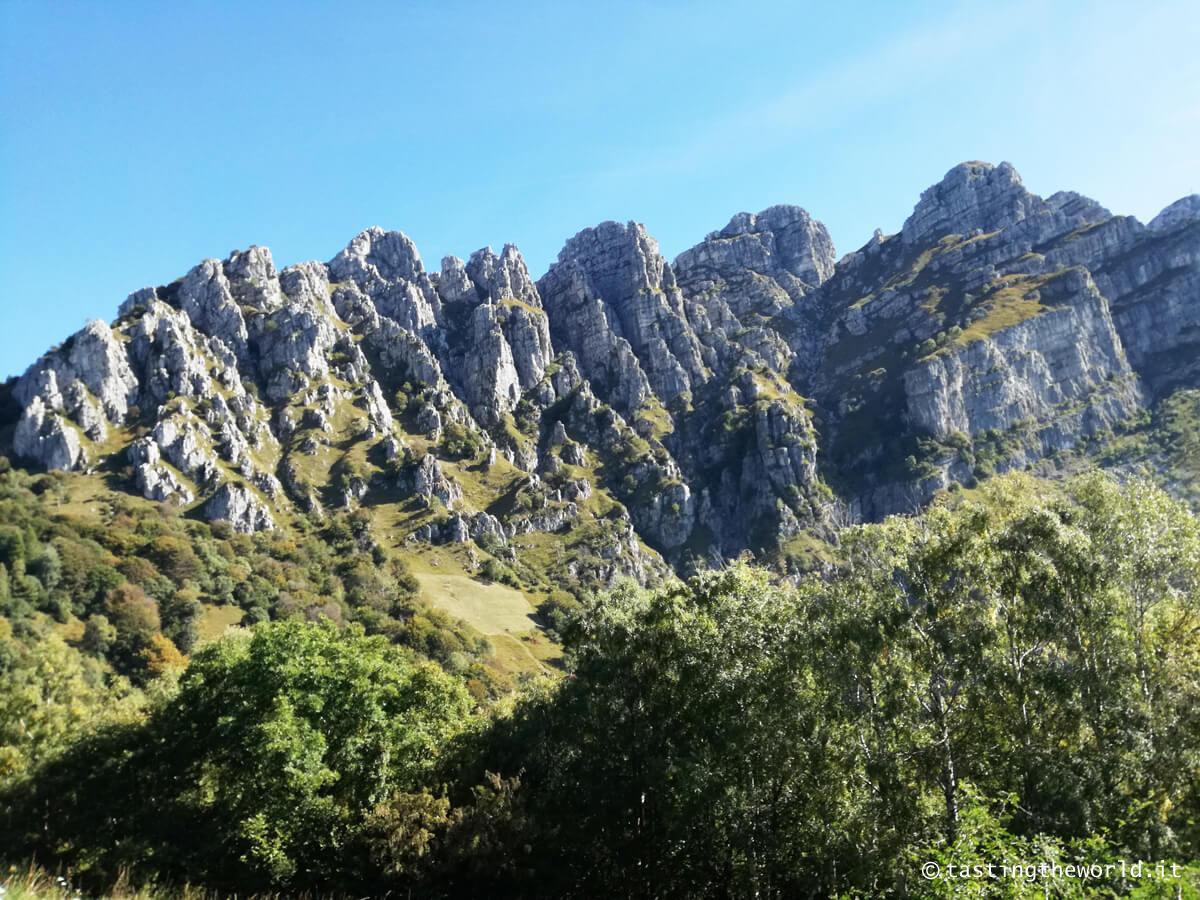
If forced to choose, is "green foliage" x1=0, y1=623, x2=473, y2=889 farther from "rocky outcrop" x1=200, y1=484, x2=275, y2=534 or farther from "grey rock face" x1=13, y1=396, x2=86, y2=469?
"grey rock face" x1=13, y1=396, x2=86, y2=469

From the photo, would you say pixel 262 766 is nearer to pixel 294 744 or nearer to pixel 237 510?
pixel 294 744

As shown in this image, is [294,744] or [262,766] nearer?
[294,744]

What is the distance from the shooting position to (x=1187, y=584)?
27031mm

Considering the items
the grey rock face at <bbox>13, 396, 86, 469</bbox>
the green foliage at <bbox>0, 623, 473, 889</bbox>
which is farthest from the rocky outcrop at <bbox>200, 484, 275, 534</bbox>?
the green foliage at <bbox>0, 623, 473, 889</bbox>

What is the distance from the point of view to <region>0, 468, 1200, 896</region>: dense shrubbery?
23.3m

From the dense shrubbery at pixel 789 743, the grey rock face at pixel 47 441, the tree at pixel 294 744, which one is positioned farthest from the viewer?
the grey rock face at pixel 47 441

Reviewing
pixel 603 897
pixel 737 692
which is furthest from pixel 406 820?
pixel 737 692

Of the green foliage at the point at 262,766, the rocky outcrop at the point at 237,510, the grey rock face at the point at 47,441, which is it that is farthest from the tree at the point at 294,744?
the grey rock face at the point at 47,441

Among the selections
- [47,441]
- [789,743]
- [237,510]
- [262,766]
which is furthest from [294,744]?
[47,441]

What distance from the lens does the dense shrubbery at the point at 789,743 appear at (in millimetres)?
23312

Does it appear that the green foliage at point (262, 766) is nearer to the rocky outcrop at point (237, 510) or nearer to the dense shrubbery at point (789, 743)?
the dense shrubbery at point (789, 743)

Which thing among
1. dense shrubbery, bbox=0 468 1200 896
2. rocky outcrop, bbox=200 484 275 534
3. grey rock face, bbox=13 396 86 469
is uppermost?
grey rock face, bbox=13 396 86 469

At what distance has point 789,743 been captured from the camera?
2516 centimetres

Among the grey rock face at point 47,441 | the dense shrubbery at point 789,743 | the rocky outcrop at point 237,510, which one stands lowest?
the dense shrubbery at point 789,743
